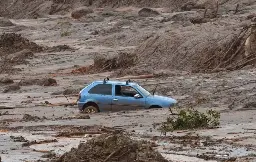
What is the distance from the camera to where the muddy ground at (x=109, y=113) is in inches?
706

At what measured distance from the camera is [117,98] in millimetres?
27922

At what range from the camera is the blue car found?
90.8 ft

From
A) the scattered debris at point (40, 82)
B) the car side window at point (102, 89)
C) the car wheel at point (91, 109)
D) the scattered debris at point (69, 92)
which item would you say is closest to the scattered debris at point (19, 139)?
the car wheel at point (91, 109)

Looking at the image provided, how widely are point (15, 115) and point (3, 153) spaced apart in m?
11.2

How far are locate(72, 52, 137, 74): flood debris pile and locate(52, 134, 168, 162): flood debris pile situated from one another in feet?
100

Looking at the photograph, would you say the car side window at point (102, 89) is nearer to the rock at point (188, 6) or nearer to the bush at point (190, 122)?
the bush at point (190, 122)

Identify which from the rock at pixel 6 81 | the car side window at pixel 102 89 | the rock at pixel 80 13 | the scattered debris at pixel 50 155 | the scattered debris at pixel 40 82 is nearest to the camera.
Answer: the scattered debris at pixel 50 155

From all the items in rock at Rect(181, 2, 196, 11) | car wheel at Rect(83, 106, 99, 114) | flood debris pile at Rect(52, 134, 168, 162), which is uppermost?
rock at Rect(181, 2, 196, 11)

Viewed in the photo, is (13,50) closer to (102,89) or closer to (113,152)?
(102,89)

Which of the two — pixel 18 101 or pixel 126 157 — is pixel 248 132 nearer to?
pixel 126 157

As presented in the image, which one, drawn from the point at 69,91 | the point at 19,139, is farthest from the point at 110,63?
the point at 19,139

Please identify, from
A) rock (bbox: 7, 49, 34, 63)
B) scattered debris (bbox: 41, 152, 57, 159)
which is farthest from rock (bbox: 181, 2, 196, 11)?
scattered debris (bbox: 41, 152, 57, 159)

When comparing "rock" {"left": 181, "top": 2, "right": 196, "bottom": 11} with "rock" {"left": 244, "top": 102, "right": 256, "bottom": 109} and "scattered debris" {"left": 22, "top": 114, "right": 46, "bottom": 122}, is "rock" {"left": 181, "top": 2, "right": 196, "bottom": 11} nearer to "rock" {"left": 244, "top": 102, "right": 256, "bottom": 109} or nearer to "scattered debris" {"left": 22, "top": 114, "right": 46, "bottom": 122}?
"rock" {"left": 244, "top": 102, "right": 256, "bottom": 109}

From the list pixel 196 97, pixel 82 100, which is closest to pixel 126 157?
pixel 82 100
